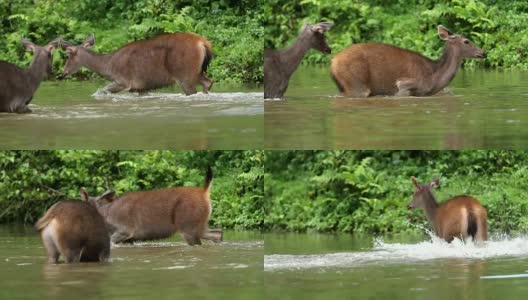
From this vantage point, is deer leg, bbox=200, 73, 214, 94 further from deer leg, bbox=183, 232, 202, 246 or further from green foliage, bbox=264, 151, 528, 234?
green foliage, bbox=264, 151, 528, 234

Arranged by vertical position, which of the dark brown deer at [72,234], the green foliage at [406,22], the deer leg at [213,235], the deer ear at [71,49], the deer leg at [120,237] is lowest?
the deer leg at [120,237]

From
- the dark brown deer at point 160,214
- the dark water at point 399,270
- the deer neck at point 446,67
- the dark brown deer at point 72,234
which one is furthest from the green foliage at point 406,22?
the dark brown deer at point 72,234

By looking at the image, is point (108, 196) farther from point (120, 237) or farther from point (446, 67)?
point (446, 67)

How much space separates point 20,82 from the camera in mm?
13641

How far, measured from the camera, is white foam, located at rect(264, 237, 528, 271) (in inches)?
451

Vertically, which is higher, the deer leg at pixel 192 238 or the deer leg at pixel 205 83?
the deer leg at pixel 205 83

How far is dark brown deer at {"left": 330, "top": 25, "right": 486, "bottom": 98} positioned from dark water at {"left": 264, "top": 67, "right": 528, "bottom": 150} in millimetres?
181

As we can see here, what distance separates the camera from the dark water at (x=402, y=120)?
11477 mm

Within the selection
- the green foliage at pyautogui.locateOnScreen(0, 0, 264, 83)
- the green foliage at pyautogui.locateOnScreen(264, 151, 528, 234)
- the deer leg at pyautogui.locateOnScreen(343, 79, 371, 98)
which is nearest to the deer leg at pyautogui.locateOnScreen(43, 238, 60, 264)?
the deer leg at pyautogui.locateOnScreen(343, 79, 371, 98)

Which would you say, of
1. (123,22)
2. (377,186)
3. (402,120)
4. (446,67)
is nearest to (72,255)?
(402,120)

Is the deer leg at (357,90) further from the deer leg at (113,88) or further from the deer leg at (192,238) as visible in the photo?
the deer leg at (113,88)

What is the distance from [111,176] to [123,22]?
9.34ft

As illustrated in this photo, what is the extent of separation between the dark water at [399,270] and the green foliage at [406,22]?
259 inches

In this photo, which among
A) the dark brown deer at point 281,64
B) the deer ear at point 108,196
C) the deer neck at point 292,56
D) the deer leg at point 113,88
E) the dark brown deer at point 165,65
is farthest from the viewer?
the deer leg at point 113,88
